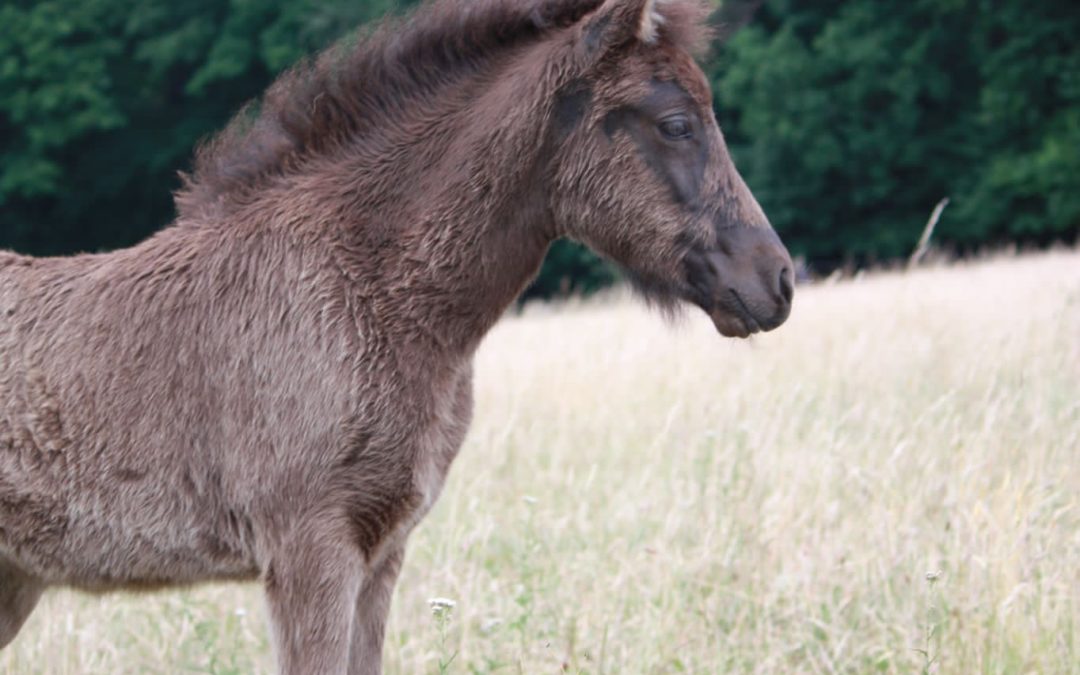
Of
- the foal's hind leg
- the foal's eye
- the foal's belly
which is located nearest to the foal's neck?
the foal's eye

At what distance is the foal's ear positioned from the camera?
339 centimetres

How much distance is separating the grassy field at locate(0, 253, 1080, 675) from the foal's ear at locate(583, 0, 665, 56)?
909mm

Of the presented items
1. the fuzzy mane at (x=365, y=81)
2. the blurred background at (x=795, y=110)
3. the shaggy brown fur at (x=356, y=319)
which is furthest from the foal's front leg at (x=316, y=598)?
the blurred background at (x=795, y=110)

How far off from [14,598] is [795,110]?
81.3 ft

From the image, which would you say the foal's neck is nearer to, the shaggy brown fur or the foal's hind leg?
the shaggy brown fur

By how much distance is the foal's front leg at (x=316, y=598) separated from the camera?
10.6 feet

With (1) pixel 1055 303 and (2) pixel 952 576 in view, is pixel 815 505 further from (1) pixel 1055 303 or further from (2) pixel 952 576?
(1) pixel 1055 303

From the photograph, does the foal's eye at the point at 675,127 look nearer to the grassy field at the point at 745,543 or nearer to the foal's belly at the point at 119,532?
the grassy field at the point at 745,543

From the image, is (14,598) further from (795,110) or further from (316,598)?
(795,110)

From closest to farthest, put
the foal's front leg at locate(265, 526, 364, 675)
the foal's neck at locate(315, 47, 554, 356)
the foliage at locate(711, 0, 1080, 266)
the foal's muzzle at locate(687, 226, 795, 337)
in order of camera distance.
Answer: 1. the foal's front leg at locate(265, 526, 364, 675)
2. the foal's muzzle at locate(687, 226, 795, 337)
3. the foal's neck at locate(315, 47, 554, 356)
4. the foliage at locate(711, 0, 1080, 266)

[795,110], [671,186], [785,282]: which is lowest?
[795,110]

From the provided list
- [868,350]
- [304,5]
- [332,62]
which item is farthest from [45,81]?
[332,62]

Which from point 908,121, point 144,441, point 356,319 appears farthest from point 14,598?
point 908,121

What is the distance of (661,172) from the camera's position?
344 centimetres
